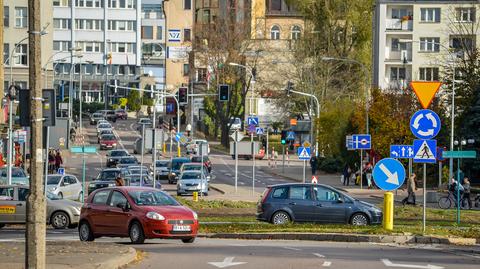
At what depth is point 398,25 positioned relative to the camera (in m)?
98.0

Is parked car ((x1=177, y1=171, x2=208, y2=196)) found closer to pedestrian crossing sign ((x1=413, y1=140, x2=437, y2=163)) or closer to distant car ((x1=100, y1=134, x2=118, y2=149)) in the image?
pedestrian crossing sign ((x1=413, y1=140, x2=437, y2=163))

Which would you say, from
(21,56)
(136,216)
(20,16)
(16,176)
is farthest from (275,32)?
(136,216)

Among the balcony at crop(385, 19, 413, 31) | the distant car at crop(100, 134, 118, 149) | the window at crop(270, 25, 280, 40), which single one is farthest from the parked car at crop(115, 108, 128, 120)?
the balcony at crop(385, 19, 413, 31)

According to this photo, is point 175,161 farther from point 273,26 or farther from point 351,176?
point 273,26

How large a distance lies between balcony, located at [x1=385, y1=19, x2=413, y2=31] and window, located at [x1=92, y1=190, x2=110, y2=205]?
72822 mm

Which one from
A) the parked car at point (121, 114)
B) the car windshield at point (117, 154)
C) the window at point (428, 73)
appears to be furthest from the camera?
the parked car at point (121, 114)

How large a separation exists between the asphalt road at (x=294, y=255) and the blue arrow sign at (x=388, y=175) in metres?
1.58

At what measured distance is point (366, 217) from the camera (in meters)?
33.4

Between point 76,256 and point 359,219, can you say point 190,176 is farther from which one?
point 76,256

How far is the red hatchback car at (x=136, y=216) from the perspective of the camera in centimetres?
2570

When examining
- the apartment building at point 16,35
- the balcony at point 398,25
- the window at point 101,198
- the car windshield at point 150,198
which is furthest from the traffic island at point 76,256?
the balcony at point 398,25

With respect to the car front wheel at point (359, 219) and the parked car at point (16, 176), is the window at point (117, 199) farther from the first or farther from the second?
the parked car at point (16, 176)

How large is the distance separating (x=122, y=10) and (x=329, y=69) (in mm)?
74026

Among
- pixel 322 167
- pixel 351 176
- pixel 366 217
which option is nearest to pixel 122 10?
pixel 322 167
